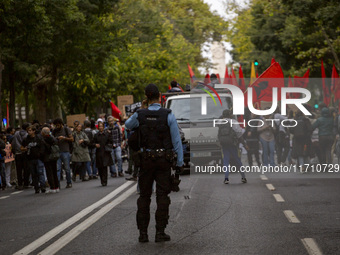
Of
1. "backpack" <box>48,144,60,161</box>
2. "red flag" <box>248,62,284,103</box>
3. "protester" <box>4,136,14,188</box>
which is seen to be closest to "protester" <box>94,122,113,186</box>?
"backpack" <box>48,144,60,161</box>

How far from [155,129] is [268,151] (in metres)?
9.60

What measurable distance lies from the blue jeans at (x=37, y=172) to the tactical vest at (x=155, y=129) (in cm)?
1013

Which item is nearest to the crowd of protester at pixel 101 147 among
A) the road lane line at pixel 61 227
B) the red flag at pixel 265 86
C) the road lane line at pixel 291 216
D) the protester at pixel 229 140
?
the protester at pixel 229 140

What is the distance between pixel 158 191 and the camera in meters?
10.1

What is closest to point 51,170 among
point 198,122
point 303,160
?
point 198,122

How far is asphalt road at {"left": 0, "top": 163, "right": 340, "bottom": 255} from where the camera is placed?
9578mm

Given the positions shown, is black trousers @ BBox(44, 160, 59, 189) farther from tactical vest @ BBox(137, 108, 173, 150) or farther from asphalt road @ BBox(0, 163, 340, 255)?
tactical vest @ BBox(137, 108, 173, 150)

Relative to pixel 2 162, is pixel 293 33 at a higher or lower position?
higher

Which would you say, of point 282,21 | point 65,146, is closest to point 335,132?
point 65,146

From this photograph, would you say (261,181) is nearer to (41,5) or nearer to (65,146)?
(65,146)

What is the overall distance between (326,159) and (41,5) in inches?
365

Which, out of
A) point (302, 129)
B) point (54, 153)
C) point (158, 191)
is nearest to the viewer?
point (158, 191)

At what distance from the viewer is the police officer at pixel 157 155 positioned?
9.98 meters

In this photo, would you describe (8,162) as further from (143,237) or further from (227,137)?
(143,237)
